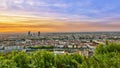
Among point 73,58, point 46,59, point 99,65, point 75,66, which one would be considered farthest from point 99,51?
point 99,65

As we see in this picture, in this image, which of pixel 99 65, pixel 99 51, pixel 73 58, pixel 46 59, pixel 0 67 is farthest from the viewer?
pixel 99 51

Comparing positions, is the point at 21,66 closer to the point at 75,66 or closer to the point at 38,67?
the point at 38,67

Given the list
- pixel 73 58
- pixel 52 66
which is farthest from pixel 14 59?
pixel 73 58

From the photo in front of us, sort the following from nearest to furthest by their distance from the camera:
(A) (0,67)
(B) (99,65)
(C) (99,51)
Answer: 1. (B) (99,65)
2. (A) (0,67)
3. (C) (99,51)

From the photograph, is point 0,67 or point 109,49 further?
point 109,49

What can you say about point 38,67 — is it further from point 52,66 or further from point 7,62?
point 7,62

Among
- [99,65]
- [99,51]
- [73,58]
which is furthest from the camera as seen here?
[99,51]

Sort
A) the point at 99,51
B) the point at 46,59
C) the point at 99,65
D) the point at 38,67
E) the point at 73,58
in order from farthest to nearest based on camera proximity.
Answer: the point at 99,51 → the point at 73,58 → the point at 46,59 → the point at 38,67 → the point at 99,65

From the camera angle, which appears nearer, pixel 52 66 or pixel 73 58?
pixel 52 66

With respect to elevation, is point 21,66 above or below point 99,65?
below
